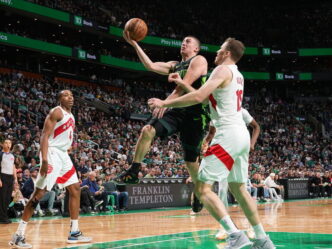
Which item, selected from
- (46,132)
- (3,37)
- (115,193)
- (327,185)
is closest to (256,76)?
(327,185)

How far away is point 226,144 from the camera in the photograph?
4949 millimetres

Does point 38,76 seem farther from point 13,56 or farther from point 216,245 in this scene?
point 216,245

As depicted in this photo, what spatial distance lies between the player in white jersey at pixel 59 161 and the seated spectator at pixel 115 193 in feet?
23.9

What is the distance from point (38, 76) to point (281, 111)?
1988 centimetres

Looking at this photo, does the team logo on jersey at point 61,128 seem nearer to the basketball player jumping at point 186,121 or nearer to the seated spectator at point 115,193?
the basketball player jumping at point 186,121

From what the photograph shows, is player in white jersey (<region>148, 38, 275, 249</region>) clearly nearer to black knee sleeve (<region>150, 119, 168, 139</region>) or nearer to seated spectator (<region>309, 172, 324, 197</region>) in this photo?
black knee sleeve (<region>150, 119, 168, 139</region>)

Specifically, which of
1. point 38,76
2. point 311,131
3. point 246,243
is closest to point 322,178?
point 311,131

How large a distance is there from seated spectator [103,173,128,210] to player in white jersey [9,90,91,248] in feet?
23.9

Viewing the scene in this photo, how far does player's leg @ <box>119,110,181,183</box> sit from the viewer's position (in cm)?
555

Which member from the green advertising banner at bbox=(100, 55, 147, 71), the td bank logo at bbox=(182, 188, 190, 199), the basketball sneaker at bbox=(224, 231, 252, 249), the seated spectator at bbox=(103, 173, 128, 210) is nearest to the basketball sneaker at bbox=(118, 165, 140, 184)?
the basketball sneaker at bbox=(224, 231, 252, 249)

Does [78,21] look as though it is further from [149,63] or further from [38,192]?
[149,63]

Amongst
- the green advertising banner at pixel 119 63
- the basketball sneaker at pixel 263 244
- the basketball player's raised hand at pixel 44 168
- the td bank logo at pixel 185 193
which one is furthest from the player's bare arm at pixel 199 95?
the green advertising banner at pixel 119 63

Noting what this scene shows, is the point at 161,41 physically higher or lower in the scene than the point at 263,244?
higher

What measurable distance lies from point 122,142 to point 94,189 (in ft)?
30.0
